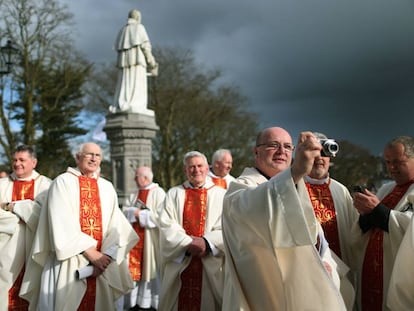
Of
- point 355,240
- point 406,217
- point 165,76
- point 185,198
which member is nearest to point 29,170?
point 185,198

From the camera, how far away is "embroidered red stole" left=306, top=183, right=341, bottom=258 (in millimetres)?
3828

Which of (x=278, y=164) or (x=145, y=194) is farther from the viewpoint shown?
(x=145, y=194)

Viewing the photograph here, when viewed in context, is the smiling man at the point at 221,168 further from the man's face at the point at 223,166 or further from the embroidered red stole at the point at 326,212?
the embroidered red stole at the point at 326,212

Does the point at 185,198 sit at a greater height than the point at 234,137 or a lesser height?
lesser

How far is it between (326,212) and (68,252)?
7.95ft

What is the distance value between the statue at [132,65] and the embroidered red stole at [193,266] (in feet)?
21.9

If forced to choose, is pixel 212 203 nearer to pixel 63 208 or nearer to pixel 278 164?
pixel 63 208

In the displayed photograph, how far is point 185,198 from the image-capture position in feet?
16.8

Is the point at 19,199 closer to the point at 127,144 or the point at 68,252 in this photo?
the point at 68,252

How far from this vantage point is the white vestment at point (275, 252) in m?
2.45

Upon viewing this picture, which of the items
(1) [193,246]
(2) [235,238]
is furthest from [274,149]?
(1) [193,246]

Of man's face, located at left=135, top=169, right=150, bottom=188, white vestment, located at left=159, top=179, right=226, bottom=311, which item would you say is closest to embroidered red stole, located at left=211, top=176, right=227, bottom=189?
man's face, located at left=135, top=169, right=150, bottom=188

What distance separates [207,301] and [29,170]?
2.57 metres

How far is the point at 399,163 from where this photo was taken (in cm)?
349
